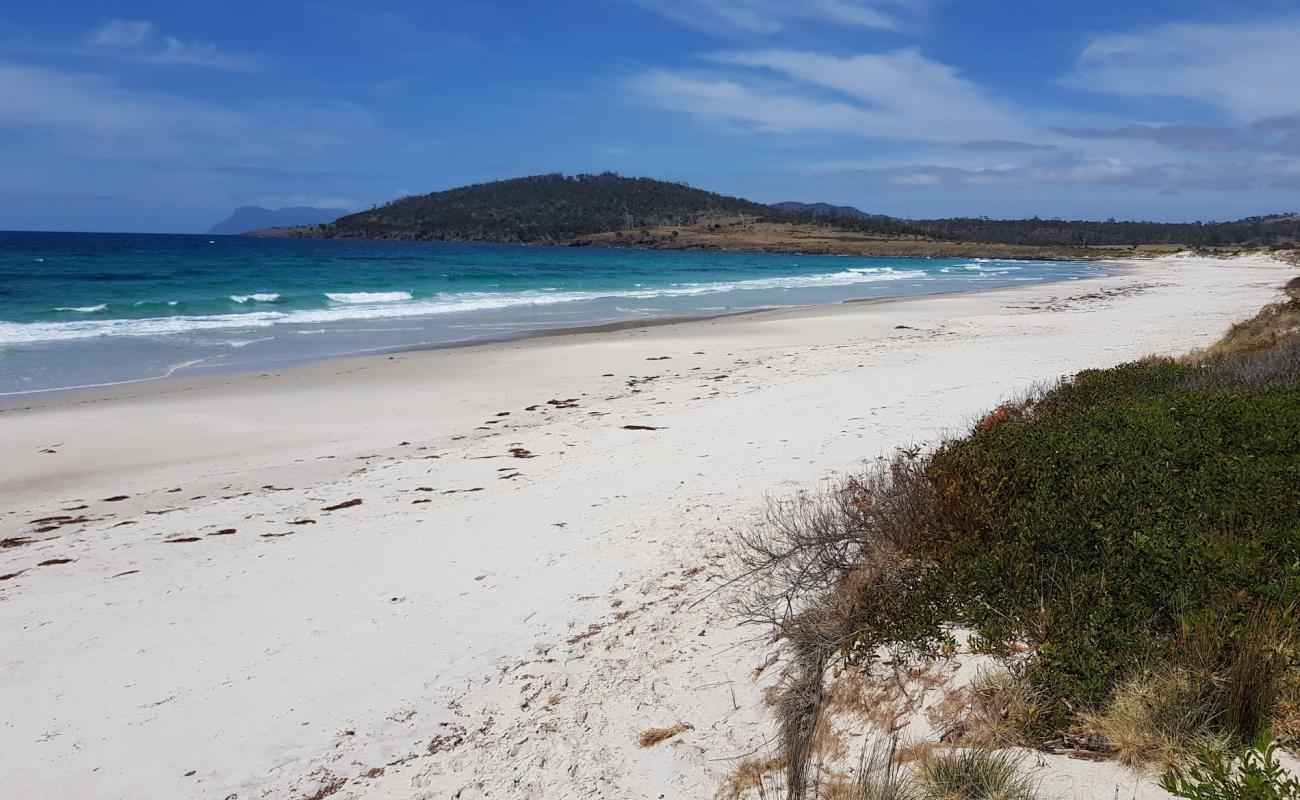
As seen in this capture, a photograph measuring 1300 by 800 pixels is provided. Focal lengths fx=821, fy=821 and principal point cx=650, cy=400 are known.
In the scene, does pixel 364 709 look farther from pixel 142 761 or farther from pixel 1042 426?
pixel 1042 426

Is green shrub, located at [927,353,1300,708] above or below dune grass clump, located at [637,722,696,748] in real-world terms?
above

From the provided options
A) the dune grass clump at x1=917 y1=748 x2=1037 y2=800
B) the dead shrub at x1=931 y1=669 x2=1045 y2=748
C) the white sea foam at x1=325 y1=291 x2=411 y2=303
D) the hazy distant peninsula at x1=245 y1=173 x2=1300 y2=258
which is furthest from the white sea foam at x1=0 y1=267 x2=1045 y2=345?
the hazy distant peninsula at x1=245 y1=173 x2=1300 y2=258

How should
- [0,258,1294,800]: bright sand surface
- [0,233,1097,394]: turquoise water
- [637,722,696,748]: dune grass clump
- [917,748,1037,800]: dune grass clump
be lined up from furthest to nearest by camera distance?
1. [0,233,1097,394]: turquoise water
2. [0,258,1294,800]: bright sand surface
3. [637,722,696,748]: dune grass clump
4. [917,748,1037,800]: dune grass clump

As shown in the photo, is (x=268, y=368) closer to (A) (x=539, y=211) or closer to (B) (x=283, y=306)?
(B) (x=283, y=306)

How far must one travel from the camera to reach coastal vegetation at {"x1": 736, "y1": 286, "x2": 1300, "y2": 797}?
254 centimetres

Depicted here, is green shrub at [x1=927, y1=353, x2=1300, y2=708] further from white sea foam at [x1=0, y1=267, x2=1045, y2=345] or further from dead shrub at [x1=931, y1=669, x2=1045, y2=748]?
white sea foam at [x1=0, y1=267, x2=1045, y2=345]

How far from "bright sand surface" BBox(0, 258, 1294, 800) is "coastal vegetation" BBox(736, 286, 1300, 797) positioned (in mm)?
245

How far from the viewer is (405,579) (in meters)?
5.07

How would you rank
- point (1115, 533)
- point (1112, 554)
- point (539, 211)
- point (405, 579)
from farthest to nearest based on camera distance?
point (539, 211) < point (405, 579) < point (1115, 533) < point (1112, 554)

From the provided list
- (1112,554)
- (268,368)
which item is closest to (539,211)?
(268,368)

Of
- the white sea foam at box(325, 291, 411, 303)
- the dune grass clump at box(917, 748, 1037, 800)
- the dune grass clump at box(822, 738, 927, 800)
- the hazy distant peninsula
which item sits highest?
the hazy distant peninsula

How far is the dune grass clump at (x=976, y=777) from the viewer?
7.93 ft

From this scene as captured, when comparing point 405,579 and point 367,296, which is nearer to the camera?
point 405,579

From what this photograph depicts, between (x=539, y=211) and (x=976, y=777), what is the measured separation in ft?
508
